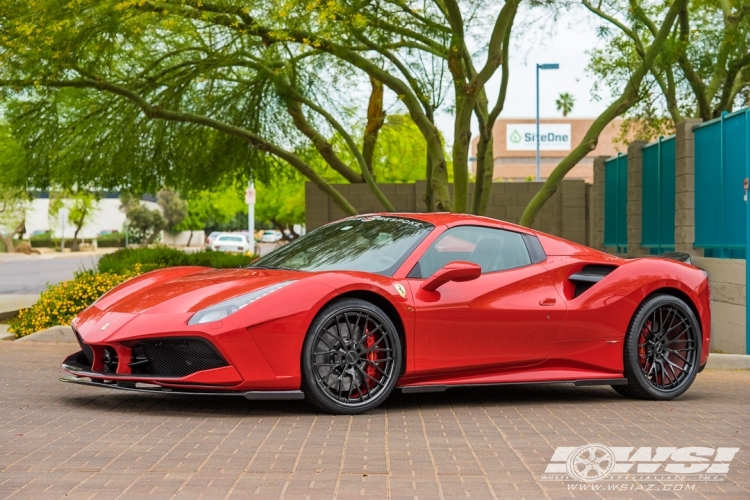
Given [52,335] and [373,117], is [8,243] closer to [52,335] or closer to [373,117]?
[373,117]

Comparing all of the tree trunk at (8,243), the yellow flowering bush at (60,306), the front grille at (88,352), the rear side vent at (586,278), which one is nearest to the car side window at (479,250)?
the rear side vent at (586,278)

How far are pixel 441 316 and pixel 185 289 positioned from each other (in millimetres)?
1789

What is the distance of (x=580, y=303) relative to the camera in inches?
333

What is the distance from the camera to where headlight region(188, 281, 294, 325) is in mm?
7094

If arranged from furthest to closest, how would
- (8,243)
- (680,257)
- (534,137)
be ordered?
(534,137) → (8,243) → (680,257)

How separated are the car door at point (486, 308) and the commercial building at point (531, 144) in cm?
9107

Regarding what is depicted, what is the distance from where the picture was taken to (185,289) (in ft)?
25.1

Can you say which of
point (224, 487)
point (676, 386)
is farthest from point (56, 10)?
point (224, 487)

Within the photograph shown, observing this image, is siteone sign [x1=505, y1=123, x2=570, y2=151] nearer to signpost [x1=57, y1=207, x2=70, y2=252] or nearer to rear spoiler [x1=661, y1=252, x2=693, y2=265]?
signpost [x1=57, y1=207, x2=70, y2=252]

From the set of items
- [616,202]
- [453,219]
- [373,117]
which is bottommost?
[453,219]

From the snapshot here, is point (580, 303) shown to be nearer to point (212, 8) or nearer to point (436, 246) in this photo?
point (436, 246)

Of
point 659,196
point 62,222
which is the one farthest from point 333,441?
point 62,222

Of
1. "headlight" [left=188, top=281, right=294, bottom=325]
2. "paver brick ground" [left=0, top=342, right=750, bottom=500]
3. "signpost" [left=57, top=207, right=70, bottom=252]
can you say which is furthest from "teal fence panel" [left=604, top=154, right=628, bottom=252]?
"signpost" [left=57, top=207, right=70, bottom=252]
